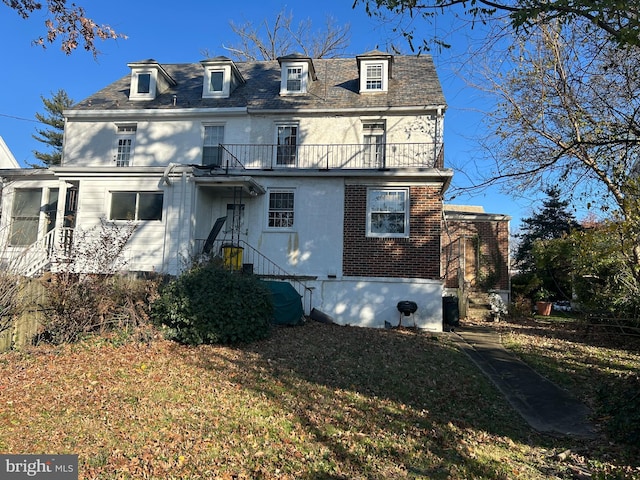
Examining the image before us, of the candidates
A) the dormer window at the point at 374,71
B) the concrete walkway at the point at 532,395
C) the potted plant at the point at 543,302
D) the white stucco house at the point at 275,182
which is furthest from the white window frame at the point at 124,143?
the potted plant at the point at 543,302

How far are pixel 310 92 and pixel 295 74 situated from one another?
91 cm

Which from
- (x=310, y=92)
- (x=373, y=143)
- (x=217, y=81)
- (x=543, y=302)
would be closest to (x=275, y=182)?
(x=373, y=143)

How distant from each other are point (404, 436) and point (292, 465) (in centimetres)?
144

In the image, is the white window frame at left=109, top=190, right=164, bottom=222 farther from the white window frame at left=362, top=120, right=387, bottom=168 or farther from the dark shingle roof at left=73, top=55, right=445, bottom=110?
the white window frame at left=362, top=120, right=387, bottom=168

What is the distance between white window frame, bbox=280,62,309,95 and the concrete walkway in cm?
1089

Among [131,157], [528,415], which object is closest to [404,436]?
[528,415]

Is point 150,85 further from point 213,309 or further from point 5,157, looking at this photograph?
point 5,157

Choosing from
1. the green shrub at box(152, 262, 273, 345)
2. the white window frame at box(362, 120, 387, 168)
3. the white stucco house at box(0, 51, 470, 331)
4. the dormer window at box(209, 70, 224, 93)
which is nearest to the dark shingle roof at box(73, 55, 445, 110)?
the white stucco house at box(0, 51, 470, 331)

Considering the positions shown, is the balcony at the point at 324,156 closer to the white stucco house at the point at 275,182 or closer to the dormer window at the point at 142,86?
the white stucco house at the point at 275,182

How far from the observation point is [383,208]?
13.5m

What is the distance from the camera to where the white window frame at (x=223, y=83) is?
54.6ft

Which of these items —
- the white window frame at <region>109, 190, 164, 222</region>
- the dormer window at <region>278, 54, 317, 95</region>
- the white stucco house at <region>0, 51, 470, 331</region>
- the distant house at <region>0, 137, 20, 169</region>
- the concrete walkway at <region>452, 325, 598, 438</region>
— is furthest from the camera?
the distant house at <region>0, 137, 20, 169</region>

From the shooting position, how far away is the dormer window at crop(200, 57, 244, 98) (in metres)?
16.7

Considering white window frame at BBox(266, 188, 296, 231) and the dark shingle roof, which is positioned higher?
the dark shingle roof
